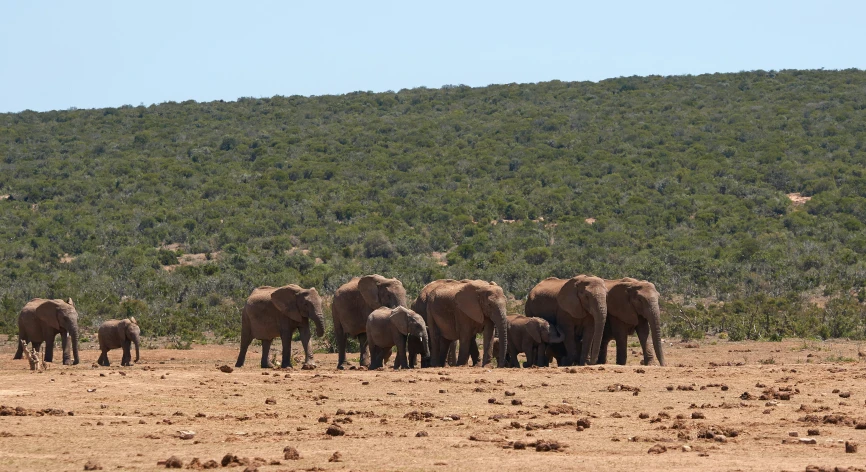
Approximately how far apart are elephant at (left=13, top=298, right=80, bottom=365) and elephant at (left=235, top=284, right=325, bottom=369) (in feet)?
11.0

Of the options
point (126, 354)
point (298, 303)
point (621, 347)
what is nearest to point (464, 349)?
point (621, 347)

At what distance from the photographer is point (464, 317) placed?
22.7m

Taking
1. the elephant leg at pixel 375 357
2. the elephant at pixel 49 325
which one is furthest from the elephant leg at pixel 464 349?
the elephant at pixel 49 325

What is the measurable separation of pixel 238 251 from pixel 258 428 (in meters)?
38.6

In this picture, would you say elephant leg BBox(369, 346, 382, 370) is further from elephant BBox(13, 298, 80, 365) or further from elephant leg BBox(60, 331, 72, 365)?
elephant leg BBox(60, 331, 72, 365)

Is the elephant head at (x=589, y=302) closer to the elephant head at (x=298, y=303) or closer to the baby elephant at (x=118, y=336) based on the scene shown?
the elephant head at (x=298, y=303)

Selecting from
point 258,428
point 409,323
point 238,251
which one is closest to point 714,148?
point 238,251

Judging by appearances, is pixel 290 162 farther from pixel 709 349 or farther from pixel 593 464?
pixel 593 464

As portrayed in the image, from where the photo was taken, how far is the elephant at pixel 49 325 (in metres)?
25.3

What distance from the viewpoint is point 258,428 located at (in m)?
13.6

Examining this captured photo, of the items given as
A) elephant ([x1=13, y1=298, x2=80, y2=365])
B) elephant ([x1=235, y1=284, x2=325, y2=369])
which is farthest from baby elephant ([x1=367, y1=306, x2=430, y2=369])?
Answer: elephant ([x1=13, y1=298, x2=80, y2=365])

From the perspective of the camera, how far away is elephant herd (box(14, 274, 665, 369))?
72.8 feet

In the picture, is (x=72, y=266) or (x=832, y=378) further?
(x=72, y=266)

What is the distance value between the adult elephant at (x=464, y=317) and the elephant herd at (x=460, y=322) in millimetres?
18
